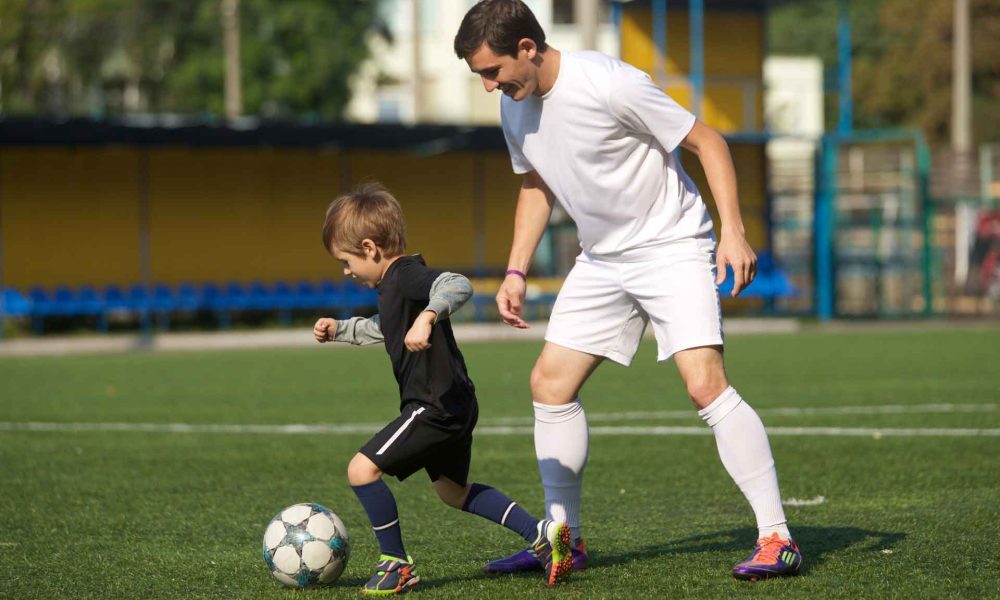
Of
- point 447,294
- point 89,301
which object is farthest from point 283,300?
point 447,294

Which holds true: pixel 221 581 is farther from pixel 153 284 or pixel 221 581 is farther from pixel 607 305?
pixel 153 284

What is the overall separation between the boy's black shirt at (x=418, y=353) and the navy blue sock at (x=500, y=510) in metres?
0.35

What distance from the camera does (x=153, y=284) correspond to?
26484 mm

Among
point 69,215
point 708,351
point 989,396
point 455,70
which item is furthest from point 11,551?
point 455,70

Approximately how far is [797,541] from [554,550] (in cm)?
128

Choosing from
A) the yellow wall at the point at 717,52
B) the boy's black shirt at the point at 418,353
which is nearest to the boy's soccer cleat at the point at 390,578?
the boy's black shirt at the point at 418,353

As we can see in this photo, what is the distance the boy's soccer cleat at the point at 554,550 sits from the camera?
4898 millimetres

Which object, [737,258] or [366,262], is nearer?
[737,258]

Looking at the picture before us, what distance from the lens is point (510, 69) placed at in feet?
16.2

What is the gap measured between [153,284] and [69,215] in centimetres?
191

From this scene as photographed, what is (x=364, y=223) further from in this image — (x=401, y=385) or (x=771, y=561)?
(x=771, y=561)

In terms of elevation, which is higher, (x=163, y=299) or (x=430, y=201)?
(x=430, y=201)

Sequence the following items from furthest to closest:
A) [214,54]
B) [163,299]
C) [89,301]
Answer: [214,54]
[163,299]
[89,301]

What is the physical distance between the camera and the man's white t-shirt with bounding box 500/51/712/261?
4.98 meters
